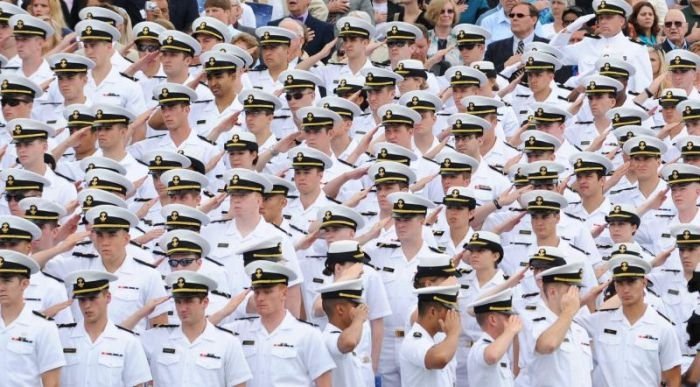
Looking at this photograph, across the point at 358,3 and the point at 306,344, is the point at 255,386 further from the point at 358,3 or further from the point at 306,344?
the point at 358,3

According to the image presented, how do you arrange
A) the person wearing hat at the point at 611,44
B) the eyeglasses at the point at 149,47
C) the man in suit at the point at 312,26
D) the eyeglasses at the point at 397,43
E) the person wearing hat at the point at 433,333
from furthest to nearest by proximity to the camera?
1. the man in suit at the point at 312,26
2. the person wearing hat at the point at 611,44
3. the eyeglasses at the point at 397,43
4. the eyeglasses at the point at 149,47
5. the person wearing hat at the point at 433,333

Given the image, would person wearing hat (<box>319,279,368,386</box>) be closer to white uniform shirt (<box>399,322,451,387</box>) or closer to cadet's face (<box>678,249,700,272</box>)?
white uniform shirt (<box>399,322,451,387</box>)

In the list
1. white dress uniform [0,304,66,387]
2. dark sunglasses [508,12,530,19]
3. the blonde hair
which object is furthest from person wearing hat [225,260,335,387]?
the blonde hair

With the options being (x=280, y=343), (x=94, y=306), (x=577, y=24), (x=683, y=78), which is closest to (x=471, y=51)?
(x=577, y=24)

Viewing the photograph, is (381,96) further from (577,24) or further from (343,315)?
(343,315)

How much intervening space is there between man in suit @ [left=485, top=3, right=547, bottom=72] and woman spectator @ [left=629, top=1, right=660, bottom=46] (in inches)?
42.7

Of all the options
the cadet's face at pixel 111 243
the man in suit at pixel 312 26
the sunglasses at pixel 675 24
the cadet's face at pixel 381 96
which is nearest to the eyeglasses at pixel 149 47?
the cadet's face at pixel 381 96

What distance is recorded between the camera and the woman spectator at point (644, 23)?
28.4 meters

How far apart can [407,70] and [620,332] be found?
19.5 ft

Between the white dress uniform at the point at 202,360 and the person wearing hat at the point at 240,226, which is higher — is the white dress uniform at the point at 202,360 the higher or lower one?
the lower one

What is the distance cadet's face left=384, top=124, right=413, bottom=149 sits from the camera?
24047 millimetres

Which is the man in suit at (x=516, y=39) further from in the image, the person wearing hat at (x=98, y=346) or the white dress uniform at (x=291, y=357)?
the person wearing hat at (x=98, y=346)

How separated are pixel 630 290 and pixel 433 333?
6.99ft

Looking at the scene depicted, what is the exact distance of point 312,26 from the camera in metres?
28.7
